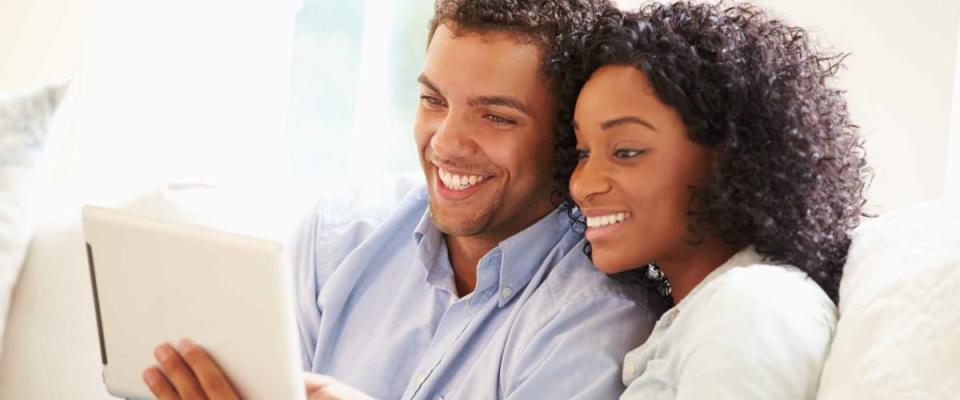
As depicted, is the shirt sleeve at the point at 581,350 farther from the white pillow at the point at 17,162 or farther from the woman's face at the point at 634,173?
the white pillow at the point at 17,162

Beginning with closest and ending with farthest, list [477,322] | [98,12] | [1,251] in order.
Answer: [477,322] < [1,251] < [98,12]

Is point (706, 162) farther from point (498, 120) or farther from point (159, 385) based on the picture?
point (159, 385)

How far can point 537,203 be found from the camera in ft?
6.00

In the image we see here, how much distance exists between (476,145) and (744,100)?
1.36 ft

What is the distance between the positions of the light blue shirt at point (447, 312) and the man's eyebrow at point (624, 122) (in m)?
0.21

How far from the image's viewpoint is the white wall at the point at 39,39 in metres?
3.75

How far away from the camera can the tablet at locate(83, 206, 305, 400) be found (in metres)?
1.38

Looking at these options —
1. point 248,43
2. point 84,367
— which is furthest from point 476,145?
point 248,43

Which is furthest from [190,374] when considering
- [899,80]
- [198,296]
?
[899,80]

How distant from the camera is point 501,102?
174 cm

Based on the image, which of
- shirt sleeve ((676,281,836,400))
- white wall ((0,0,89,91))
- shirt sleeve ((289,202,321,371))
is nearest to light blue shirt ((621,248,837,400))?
shirt sleeve ((676,281,836,400))

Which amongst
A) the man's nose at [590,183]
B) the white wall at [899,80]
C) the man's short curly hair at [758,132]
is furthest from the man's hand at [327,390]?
the white wall at [899,80]

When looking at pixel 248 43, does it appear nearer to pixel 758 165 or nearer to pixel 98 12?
pixel 98 12

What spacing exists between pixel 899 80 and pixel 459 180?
3.75ft
